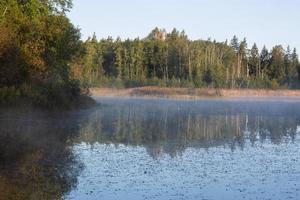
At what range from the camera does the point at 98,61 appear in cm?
14162

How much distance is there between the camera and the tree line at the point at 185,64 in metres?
126

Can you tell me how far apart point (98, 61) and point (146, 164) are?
414 ft

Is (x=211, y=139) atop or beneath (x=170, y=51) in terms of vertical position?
beneath

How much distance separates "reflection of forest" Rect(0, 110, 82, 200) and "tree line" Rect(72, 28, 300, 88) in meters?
91.9

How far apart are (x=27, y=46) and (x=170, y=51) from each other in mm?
103925

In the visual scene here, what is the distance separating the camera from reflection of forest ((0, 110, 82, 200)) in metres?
12.2

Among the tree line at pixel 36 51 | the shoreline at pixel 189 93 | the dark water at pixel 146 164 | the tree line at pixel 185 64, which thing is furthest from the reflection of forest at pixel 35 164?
the tree line at pixel 185 64

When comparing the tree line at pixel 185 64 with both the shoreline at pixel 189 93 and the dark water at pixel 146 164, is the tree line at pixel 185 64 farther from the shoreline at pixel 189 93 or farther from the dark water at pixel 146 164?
the dark water at pixel 146 164

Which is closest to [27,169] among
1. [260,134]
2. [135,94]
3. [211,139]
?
[211,139]

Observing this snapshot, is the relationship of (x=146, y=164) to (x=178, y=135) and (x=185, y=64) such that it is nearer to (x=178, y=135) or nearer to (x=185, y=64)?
(x=178, y=135)

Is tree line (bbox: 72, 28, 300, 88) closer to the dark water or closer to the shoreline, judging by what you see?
the shoreline

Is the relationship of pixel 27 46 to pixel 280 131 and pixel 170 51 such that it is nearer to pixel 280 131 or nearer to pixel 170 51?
pixel 280 131

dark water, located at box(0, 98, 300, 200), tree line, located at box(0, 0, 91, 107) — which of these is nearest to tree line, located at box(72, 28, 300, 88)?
tree line, located at box(0, 0, 91, 107)

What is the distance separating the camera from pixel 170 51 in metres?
139
